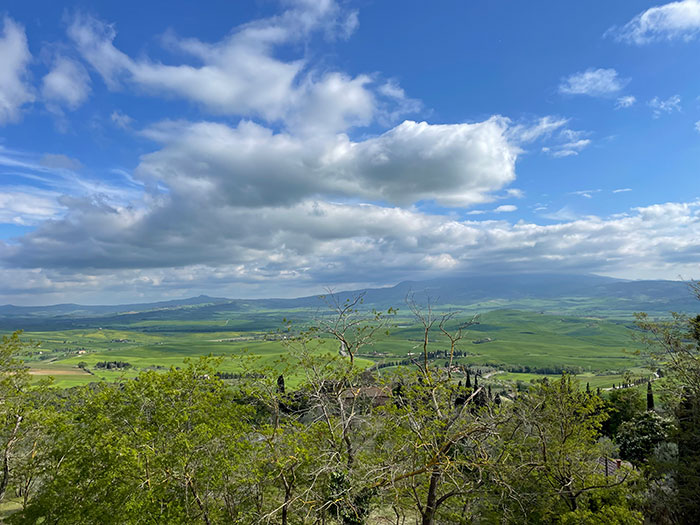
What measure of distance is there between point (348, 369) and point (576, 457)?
537 inches

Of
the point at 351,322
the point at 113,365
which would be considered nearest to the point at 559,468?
the point at 351,322

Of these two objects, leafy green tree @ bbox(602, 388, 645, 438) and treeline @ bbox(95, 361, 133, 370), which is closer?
leafy green tree @ bbox(602, 388, 645, 438)

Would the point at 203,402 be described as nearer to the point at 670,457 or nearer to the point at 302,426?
the point at 302,426

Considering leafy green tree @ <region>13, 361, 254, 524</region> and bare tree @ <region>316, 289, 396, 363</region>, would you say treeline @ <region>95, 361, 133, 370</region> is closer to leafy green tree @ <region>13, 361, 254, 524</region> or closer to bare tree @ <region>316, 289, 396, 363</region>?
leafy green tree @ <region>13, 361, 254, 524</region>

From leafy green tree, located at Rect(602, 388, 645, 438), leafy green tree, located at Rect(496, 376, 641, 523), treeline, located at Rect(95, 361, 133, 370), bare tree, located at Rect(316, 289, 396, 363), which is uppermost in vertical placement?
bare tree, located at Rect(316, 289, 396, 363)

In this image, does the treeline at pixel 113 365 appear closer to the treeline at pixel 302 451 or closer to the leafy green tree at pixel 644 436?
the treeline at pixel 302 451

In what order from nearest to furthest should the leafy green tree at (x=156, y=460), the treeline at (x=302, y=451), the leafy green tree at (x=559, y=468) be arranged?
the treeline at (x=302, y=451) < the leafy green tree at (x=156, y=460) < the leafy green tree at (x=559, y=468)

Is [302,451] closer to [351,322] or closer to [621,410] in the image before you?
[351,322]

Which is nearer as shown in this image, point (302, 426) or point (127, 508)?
point (127, 508)

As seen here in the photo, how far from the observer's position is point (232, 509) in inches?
740

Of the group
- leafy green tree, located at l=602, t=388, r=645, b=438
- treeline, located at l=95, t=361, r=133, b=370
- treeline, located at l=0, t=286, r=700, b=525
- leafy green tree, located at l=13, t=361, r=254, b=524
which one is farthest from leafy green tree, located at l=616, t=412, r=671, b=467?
treeline, located at l=95, t=361, r=133, b=370

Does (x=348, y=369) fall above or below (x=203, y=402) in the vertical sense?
above

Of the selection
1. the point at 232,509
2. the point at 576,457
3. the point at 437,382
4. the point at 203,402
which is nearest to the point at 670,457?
the point at 576,457

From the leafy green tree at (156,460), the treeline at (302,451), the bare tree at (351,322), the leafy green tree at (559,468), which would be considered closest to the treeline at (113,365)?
the treeline at (302,451)
